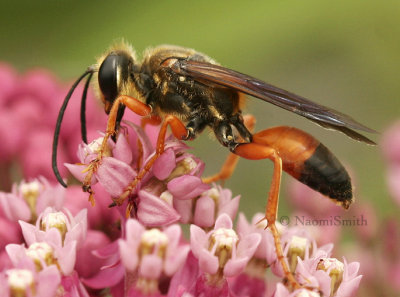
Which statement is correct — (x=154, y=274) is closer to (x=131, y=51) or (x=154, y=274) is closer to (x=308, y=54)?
(x=131, y=51)

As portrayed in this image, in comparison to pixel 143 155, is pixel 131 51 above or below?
above

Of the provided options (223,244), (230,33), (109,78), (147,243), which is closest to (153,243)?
(147,243)

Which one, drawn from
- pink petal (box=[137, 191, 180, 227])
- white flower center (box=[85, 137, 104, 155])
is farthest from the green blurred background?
pink petal (box=[137, 191, 180, 227])

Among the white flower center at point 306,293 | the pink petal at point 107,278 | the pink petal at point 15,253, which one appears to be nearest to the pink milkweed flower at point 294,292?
the white flower center at point 306,293

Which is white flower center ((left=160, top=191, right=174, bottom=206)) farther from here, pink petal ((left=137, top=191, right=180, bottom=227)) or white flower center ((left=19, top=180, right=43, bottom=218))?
white flower center ((left=19, top=180, right=43, bottom=218))

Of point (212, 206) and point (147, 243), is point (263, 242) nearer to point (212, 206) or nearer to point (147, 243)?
point (212, 206)

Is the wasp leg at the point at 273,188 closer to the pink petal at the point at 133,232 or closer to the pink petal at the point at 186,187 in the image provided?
the pink petal at the point at 186,187

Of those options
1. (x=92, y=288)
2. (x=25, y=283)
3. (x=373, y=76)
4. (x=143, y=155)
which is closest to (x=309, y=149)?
(x=143, y=155)
